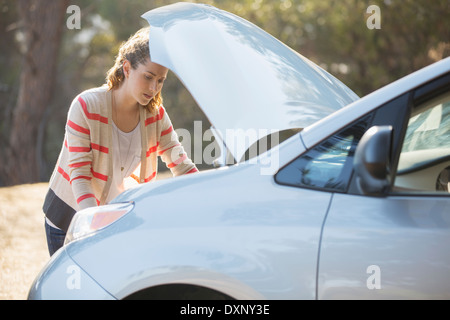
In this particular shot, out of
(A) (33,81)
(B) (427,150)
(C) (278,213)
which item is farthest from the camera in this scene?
(A) (33,81)

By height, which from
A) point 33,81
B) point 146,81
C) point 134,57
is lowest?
point 33,81

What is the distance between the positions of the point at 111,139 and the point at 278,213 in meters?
1.35

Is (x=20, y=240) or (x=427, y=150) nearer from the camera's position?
(x=427, y=150)

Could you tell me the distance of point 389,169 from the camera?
1.90m

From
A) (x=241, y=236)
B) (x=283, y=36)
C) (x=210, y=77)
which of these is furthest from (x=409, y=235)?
(x=283, y=36)

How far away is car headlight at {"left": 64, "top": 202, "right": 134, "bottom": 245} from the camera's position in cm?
225

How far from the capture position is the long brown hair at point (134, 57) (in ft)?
9.75

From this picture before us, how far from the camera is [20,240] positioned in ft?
21.9

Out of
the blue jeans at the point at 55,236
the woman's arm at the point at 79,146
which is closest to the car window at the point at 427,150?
the woman's arm at the point at 79,146

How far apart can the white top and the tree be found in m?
9.33

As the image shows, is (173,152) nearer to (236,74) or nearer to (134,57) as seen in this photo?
(134,57)

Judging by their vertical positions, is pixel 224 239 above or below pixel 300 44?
below

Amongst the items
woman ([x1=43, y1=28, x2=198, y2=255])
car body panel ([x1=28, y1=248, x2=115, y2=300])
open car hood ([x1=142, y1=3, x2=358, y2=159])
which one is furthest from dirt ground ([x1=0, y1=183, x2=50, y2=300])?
open car hood ([x1=142, y1=3, x2=358, y2=159])

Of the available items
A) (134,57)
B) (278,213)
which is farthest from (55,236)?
(278,213)
